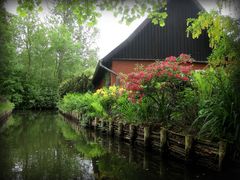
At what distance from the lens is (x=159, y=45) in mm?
19016

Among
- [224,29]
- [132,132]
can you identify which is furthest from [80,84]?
[224,29]

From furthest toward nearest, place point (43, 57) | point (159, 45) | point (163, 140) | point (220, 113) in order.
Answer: point (43, 57) < point (159, 45) < point (163, 140) < point (220, 113)

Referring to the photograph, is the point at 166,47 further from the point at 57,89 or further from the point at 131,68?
the point at 57,89

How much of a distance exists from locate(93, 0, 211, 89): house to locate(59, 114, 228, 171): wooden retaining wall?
849 centimetres

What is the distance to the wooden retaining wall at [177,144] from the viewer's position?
6098mm

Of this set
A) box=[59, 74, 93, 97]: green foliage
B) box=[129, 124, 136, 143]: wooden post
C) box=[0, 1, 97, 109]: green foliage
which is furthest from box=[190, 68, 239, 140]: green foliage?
box=[0, 1, 97, 109]: green foliage

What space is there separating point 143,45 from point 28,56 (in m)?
28.3

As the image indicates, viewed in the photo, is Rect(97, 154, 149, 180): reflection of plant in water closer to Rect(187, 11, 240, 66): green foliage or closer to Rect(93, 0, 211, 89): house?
Rect(187, 11, 240, 66): green foliage

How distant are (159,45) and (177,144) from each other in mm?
12646

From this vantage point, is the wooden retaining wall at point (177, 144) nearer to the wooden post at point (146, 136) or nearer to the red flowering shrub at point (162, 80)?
the wooden post at point (146, 136)

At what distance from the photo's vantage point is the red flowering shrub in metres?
8.20

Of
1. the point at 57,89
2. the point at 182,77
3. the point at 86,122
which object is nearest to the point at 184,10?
the point at 86,122

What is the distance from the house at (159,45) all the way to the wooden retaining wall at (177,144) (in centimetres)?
849

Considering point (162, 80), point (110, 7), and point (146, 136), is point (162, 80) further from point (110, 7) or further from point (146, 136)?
point (110, 7)
